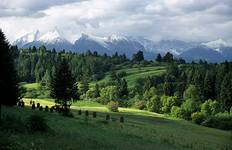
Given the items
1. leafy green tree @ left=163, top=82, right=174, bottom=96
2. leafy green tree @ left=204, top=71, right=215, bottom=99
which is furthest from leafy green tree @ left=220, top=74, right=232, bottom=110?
leafy green tree @ left=163, top=82, right=174, bottom=96

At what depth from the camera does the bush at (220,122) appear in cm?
11838

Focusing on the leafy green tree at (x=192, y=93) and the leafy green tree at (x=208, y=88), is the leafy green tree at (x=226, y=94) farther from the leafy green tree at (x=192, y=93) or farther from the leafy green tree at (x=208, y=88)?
the leafy green tree at (x=208, y=88)

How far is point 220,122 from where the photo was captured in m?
120

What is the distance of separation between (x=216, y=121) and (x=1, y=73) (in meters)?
73.4

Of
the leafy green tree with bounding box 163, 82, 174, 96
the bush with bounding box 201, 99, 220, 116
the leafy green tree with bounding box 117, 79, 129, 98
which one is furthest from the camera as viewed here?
the leafy green tree with bounding box 117, 79, 129, 98

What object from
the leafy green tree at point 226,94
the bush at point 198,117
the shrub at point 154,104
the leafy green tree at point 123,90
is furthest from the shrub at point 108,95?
the bush at point 198,117

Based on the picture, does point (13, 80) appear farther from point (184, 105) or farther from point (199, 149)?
point (184, 105)

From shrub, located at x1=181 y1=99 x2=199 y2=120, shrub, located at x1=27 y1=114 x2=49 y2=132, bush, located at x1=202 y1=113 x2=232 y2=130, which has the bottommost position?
bush, located at x1=202 y1=113 x2=232 y2=130

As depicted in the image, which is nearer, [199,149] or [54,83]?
[199,149]

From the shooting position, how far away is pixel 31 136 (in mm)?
31625

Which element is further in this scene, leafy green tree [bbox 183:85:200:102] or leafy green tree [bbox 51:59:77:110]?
leafy green tree [bbox 183:85:200:102]

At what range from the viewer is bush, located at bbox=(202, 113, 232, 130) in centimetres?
11838

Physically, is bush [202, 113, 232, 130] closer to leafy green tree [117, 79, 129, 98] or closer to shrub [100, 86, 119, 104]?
shrub [100, 86, 119, 104]

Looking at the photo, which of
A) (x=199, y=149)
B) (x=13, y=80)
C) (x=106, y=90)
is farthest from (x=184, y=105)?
(x=199, y=149)
